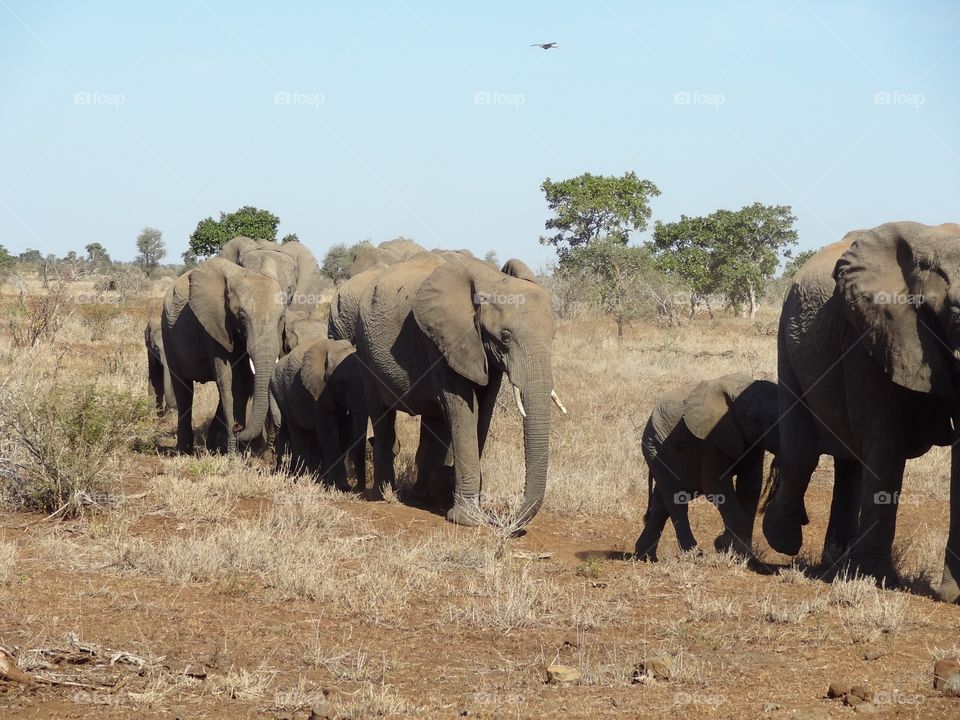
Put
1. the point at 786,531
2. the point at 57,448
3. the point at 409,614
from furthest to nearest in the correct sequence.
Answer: the point at 57,448 < the point at 786,531 < the point at 409,614

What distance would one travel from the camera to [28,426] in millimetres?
10055

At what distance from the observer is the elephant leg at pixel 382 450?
12250 mm

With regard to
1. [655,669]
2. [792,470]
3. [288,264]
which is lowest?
[655,669]

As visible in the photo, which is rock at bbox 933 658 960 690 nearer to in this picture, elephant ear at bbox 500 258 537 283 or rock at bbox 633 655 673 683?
rock at bbox 633 655 673 683

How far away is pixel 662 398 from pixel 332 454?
3.98 meters

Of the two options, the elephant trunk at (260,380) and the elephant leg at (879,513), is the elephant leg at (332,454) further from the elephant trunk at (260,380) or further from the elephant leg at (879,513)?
the elephant leg at (879,513)

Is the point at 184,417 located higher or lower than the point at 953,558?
higher

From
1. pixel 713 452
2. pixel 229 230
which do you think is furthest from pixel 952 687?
pixel 229 230

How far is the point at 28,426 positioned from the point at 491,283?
3941mm

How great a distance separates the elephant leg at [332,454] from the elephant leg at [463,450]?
2.09 meters

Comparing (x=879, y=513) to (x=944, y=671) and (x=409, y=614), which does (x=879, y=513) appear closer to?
(x=944, y=671)

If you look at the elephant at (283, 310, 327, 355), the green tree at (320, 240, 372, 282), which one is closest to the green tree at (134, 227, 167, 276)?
the green tree at (320, 240, 372, 282)

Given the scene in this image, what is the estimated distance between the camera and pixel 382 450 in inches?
487

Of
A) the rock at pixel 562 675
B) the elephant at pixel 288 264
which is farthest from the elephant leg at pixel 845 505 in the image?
the elephant at pixel 288 264
